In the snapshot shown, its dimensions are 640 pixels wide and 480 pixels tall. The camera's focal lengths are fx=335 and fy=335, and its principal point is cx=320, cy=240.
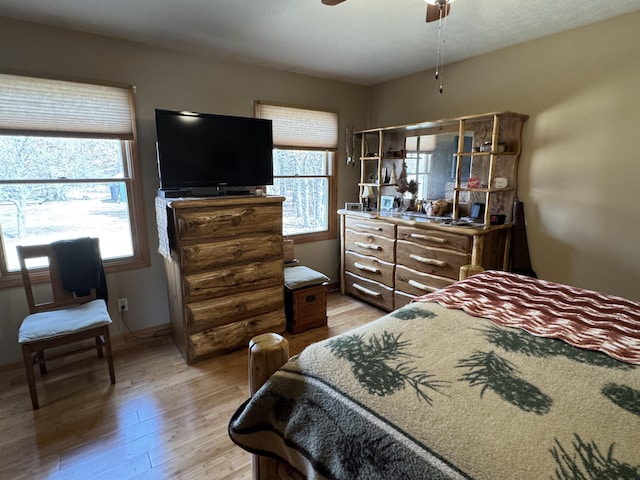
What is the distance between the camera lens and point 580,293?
1.76 metres

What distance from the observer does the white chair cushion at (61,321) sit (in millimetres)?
2046

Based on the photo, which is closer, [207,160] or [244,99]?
[207,160]

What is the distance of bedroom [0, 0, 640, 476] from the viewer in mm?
2297

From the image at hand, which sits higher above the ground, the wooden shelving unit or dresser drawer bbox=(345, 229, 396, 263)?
the wooden shelving unit

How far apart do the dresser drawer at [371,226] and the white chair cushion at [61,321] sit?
95.2 inches

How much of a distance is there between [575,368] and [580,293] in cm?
85

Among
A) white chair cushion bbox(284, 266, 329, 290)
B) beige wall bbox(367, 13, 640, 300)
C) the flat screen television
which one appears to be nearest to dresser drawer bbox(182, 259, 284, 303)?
white chair cushion bbox(284, 266, 329, 290)

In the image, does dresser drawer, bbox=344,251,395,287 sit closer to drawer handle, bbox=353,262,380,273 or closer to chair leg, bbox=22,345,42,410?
drawer handle, bbox=353,262,380,273

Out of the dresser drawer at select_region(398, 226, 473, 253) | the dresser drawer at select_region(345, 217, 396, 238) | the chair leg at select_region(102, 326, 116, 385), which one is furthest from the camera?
the dresser drawer at select_region(345, 217, 396, 238)

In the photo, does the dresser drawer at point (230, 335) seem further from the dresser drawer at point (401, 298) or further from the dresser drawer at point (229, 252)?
the dresser drawer at point (401, 298)

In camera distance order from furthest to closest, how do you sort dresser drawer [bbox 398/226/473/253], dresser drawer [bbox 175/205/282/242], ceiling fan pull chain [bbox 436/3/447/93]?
dresser drawer [bbox 398/226/473/253]
dresser drawer [bbox 175/205/282/242]
ceiling fan pull chain [bbox 436/3/447/93]

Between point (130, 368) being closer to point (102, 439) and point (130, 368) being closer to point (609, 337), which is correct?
point (102, 439)

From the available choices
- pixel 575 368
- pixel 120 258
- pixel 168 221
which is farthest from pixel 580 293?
pixel 120 258

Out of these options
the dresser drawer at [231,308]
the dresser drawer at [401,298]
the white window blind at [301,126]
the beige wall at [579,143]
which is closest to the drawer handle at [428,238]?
the dresser drawer at [401,298]
